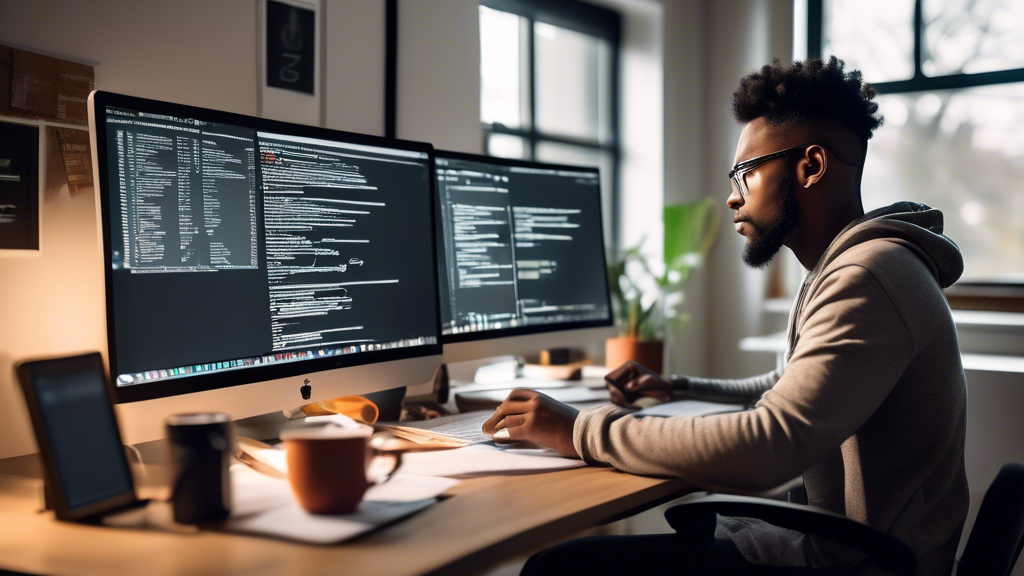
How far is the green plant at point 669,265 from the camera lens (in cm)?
272

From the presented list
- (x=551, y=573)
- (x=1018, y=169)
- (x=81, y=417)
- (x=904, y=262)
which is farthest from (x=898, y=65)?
(x=81, y=417)

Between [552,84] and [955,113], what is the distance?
1580 mm

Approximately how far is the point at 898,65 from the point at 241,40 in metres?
2.67

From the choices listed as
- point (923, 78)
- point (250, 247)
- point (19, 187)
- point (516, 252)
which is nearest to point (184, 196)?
point (250, 247)

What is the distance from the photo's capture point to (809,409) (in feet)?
3.08

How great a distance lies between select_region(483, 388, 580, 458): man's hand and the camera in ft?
3.66

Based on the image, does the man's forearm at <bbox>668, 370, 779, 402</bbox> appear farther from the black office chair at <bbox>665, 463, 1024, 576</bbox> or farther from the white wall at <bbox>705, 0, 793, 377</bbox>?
the white wall at <bbox>705, 0, 793, 377</bbox>

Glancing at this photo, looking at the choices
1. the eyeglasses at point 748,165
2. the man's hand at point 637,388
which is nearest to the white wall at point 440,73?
the man's hand at point 637,388

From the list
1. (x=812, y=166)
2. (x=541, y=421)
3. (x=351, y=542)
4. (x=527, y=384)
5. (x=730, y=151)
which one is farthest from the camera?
(x=730, y=151)

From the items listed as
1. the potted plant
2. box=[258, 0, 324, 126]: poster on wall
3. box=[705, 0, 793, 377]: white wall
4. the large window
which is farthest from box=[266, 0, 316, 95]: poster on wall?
the large window

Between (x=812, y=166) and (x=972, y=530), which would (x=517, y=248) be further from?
(x=972, y=530)

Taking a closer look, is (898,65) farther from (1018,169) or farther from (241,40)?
(241,40)

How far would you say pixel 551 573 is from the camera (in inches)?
46.8

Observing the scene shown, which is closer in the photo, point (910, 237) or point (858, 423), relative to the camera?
point (858, 423)
